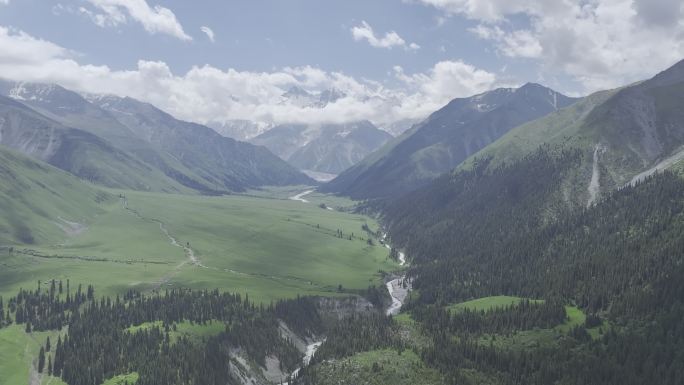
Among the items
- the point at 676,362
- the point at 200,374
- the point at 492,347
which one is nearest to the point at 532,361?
the point at 492,347

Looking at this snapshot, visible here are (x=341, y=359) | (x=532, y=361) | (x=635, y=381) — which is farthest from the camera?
(x=341, y=359)

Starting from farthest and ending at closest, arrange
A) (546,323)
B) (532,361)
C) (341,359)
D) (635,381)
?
(546,323) → (341,359) → (532,361) → (635,381)

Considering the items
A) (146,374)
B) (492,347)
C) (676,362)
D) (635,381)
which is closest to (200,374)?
(146,374)

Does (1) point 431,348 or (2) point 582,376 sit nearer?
(2) point 582,376

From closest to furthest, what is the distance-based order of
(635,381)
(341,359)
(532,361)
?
(635,381), (532,361), (341,359)

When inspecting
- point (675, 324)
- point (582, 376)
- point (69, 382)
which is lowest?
point (69, 382)

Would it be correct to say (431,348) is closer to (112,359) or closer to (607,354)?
(607,354)

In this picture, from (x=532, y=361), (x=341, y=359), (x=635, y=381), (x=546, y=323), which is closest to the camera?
(x=635, y=381)

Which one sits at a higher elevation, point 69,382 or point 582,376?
point 582,376

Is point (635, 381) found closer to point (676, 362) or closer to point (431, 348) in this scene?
point (676, 362)

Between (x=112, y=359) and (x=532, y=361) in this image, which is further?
(x=112, y=359)
